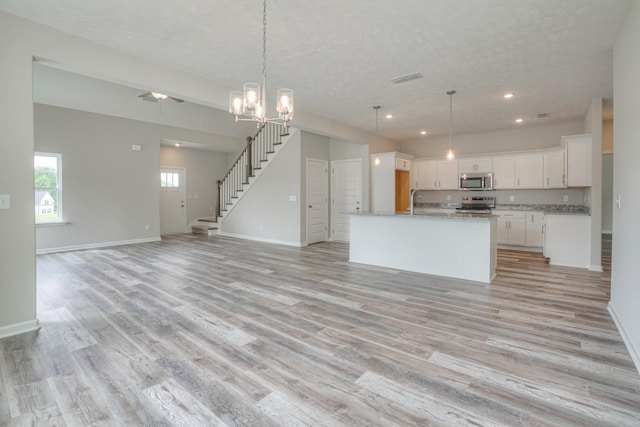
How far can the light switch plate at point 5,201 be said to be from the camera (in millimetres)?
2787

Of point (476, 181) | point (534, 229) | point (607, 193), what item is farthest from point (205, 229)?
point (607, 193)

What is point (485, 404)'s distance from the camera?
1.86 metres

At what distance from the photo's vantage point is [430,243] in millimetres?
4906

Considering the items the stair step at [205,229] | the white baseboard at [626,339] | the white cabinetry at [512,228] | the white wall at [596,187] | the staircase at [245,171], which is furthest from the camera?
the stair step at [205,229]

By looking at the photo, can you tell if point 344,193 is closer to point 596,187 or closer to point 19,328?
point 596,187

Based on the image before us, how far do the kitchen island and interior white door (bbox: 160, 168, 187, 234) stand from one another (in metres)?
6.73

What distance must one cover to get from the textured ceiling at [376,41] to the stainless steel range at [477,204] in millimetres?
2945

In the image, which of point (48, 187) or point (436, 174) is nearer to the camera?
point (48, 187)

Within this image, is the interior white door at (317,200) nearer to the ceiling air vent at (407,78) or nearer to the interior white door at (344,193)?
the interior white door at (344,193)

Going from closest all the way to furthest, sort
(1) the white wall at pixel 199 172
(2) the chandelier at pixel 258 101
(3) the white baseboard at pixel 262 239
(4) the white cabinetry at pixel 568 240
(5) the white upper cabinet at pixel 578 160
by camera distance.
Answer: (2) the chandelier at pixel 258 101
(4) the white cabinetry at pixel 568 240
(5) the white upper cabinet at pixel 578 160
(3) the white baseboard at pixel 262 239
(1) the white wall at pixel 199 172

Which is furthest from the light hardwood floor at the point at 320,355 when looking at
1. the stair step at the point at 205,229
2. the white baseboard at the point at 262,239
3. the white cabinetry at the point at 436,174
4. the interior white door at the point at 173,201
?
the interior white door at the point at 173,201

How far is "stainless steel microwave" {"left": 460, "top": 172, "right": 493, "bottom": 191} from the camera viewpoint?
748cm

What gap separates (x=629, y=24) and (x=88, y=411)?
5088 mm

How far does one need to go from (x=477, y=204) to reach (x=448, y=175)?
103 cm
